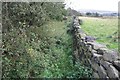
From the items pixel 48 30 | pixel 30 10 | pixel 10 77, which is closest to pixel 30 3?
pixel 30 10

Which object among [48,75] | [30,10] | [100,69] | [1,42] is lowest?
[48,75]

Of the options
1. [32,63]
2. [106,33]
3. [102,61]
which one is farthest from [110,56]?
[106,33]

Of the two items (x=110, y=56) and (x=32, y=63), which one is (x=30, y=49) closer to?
(x=32, y=63)

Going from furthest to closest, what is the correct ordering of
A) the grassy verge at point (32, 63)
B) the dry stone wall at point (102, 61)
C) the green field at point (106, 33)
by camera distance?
the green field at point (106, 33) < the grassy verge at point (32, 63) < the dry stone wall at point (102, 61)

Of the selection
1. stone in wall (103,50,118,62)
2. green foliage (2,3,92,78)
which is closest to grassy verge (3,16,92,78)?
green foliage (2,3,92,78)

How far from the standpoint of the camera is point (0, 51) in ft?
21.5

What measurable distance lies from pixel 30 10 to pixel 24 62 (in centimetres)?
236

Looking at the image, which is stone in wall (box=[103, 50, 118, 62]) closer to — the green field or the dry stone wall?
the dry stone wall

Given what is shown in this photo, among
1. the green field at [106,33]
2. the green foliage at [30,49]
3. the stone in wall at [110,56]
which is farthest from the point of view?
the green field at [106,33]

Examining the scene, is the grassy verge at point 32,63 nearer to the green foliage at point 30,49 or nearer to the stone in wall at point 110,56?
the green foliage at point 30,49

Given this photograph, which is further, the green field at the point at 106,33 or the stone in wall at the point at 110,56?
the green field at the point at 106,33

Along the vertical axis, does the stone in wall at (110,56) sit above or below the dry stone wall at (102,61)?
above

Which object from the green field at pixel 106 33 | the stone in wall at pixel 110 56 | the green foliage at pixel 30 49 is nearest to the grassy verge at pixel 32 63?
the green foliage at pixel 30 49

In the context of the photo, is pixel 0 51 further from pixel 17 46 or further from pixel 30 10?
pixel 30 10
